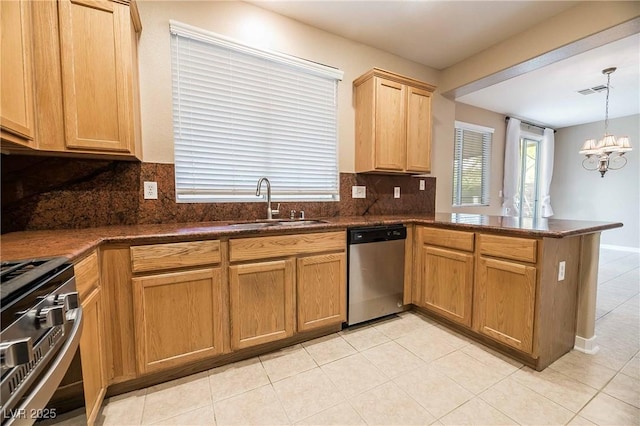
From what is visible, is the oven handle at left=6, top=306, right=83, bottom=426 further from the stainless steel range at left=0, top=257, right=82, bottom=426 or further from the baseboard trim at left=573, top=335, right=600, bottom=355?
the baseboard trim at left=573, top=335, right=600, bottom=355


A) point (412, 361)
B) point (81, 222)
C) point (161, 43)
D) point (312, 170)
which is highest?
point (161, 43)

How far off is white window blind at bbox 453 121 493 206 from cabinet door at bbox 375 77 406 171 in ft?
7.21

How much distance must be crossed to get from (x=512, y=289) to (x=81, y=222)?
2908 mm

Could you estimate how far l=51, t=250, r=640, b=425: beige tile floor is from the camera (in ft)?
4.49

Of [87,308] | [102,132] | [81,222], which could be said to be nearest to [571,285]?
[87,308]

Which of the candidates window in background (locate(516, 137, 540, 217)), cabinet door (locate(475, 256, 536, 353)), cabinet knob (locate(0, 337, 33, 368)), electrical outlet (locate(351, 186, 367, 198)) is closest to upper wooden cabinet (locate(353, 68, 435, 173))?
electrical outlet (locate(351, 186, 367, 198))

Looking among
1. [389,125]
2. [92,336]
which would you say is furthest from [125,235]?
[389,125]

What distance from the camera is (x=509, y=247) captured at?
180 cm

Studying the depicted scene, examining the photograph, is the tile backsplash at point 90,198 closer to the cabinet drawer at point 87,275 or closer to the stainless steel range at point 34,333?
the cabinet drawer at point 87,275

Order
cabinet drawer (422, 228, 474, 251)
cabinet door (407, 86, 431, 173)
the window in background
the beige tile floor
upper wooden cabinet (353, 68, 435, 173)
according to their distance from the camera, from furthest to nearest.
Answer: the window in background < cabinet door (407, 86, 431, 173) < upper wooden cabinet (353, 68, 435, 173) < cabinet drawer (422, 228, 474, 251) < the beige tile floor

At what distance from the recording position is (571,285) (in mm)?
1909

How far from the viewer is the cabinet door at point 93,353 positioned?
43.4 inches

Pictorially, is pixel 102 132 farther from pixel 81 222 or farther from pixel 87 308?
pixel 87 308

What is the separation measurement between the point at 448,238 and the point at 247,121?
77.4 inches
